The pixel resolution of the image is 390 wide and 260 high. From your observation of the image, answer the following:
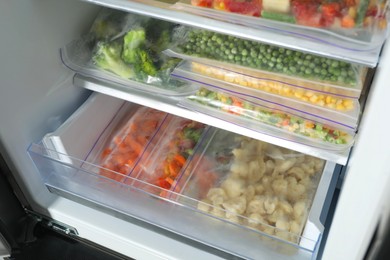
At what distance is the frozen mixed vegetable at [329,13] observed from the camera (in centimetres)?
75

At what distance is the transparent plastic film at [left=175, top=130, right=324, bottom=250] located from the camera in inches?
41.5

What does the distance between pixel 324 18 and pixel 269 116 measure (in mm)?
265

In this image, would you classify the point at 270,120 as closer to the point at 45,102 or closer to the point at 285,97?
the point at 285,97

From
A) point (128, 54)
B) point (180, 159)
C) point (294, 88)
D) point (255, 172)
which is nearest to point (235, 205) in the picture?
point (255, 172)

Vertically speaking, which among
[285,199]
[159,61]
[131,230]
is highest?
[159,61]

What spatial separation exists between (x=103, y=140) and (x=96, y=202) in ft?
0.67

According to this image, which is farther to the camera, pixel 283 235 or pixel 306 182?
pixel 306 182

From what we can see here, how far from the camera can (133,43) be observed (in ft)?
3.52

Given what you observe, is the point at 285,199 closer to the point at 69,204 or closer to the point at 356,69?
the point at 356,69

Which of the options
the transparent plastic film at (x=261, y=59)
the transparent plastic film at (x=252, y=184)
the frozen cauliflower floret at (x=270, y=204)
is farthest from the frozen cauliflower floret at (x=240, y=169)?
the transparent plastic film at (x=261, y=59)

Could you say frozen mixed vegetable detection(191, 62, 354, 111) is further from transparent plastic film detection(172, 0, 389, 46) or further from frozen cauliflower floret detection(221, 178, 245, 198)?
frozen cauliflower floret detection(221, 178, 245, 198)

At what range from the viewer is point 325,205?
1056 millimetres

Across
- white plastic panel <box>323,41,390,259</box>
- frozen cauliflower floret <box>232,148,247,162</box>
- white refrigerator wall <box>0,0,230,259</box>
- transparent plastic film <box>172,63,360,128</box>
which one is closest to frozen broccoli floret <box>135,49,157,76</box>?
transparent plastic film <box>172,63,360,128</box>

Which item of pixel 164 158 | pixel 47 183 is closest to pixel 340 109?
pixel 164 158
